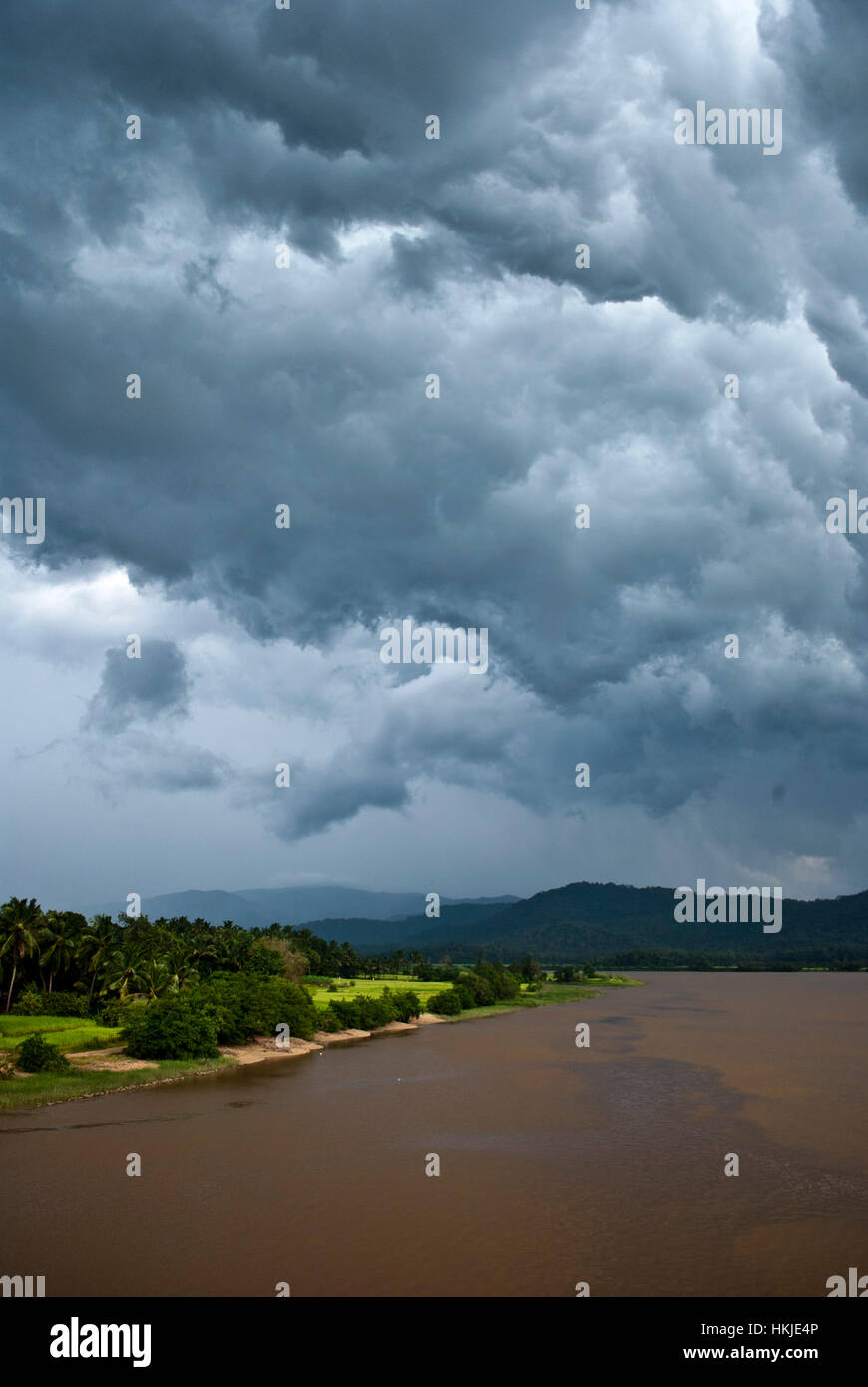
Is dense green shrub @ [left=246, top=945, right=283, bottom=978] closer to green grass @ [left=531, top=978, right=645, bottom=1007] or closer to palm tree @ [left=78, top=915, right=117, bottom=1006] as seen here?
palm tree @ [left=78, top=915, right=117, bottom=1006]

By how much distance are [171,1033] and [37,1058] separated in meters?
10.3

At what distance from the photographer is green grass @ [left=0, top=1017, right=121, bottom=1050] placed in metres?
54.4

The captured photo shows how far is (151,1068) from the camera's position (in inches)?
2050

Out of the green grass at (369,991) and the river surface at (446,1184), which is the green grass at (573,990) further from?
the river surface at (446,1184)

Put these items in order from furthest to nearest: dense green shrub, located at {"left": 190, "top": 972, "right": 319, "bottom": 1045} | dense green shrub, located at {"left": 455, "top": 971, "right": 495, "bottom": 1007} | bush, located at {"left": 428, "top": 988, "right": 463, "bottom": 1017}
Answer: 1. dense green shrub, located at {"left": 455, "top": 971, "right": 495, "bottom": 1007}
2. bush, located at {"left": 428, "top": 988, "right": 463, "bottom": 1017}
3. dense green shrub, located at {"left": 190, "top": 972, "right": 319, "bottom": 1045}

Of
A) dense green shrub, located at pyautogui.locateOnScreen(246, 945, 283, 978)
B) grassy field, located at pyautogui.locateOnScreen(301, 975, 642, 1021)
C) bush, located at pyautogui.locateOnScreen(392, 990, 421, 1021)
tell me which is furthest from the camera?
grassy field, located at pyautogui.locateOnScreen(301, 975, 642, 1021)

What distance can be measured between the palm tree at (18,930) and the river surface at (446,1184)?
2314 centimetres

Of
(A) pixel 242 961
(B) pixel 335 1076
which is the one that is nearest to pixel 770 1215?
(B) pixel 335 1076

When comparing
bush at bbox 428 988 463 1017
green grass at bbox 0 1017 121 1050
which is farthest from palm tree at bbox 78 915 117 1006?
bush at bbox 428 988 463 1017

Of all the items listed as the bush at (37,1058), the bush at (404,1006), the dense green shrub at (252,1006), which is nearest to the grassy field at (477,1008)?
the bush at (404,1006)

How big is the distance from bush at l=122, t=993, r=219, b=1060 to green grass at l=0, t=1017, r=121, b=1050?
1.69 meters

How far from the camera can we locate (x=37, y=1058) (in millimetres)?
46875

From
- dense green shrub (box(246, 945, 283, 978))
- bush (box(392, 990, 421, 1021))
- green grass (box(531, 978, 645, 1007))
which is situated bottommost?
green grass (box(531, 978, 645, 1007))
